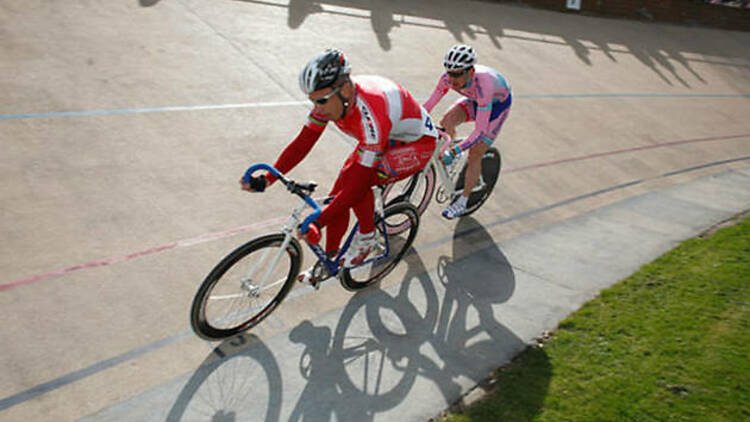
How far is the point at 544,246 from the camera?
20.4ft

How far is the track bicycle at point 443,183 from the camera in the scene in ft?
17.9

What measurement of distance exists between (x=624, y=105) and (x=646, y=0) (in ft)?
38.7

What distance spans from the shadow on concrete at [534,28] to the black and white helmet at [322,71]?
7.56 meters

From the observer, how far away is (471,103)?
6078 millimetres

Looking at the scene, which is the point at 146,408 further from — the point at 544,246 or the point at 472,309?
the point at 544,246

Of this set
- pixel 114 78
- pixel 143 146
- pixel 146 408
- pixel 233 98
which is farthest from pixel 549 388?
pixel 114 78

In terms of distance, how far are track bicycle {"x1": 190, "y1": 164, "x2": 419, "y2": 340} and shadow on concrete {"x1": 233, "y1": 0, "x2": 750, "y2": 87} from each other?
7.50m

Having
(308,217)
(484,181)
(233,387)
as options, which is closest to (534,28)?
(484,181)

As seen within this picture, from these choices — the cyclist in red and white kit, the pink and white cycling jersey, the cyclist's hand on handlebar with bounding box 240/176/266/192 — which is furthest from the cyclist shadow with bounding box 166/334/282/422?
the pink and white cycling jersey

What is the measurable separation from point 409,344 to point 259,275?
1.33 meters

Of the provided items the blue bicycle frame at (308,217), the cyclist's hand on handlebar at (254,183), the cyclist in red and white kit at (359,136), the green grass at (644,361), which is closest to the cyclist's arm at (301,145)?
the cyclist in red and white kit at (359,136)

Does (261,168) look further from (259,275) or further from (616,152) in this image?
(616,152)

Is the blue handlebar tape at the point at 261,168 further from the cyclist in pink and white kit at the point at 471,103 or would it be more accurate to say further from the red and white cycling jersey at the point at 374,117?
the cyclist in pink and white kit at the point at 471,103

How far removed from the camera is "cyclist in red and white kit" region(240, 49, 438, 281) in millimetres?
3602
